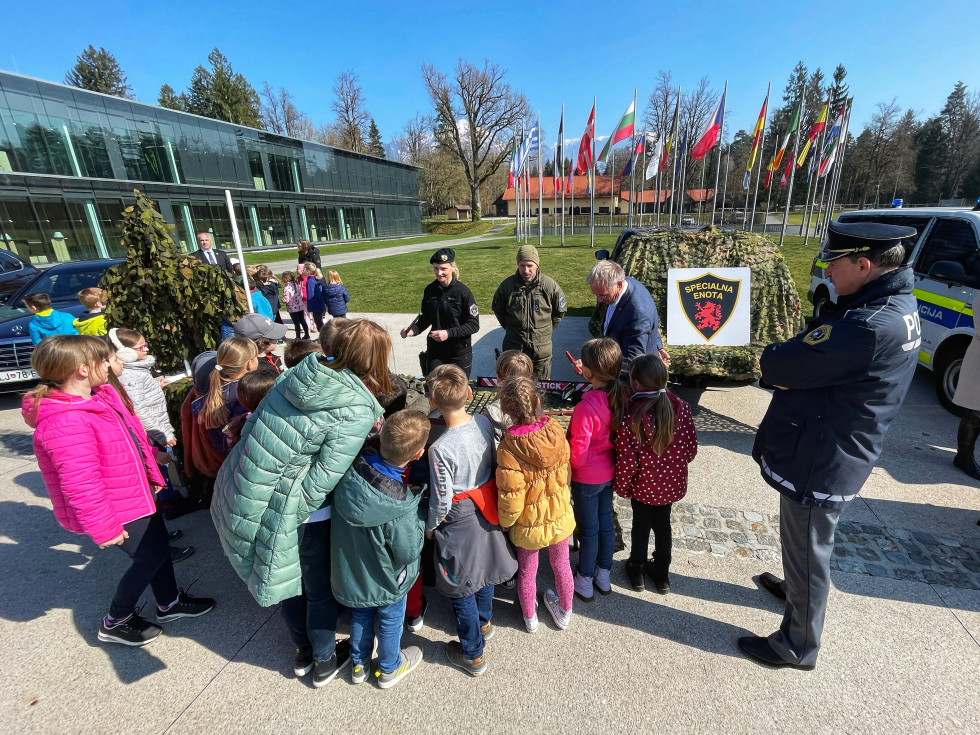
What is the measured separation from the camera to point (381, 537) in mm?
1933

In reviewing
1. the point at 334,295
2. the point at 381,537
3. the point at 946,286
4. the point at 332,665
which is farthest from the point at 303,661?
the point at 946,286

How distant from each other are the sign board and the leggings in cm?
657

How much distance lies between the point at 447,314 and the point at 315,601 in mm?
2720

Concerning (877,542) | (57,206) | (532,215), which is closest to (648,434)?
(877,542)

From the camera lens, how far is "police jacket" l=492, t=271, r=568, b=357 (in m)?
4.34

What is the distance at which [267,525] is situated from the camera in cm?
188

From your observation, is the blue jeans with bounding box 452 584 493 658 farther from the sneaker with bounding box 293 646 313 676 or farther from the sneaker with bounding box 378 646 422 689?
the sneaker with bounding box 293 646 313 676

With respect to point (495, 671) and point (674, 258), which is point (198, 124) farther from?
point (495, 671)

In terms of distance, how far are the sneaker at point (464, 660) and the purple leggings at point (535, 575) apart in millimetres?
341

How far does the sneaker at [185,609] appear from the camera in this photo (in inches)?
101

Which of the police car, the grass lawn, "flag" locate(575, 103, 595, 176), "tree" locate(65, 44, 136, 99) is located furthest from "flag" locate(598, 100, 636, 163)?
"tree" locate(65, 44, 136, 99)

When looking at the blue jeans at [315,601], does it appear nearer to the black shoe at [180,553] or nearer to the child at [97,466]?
the child at [97,466]

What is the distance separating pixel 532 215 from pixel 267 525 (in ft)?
227

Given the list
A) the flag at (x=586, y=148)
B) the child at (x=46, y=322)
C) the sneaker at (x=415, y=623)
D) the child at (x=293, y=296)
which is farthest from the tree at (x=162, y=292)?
the flag at (x=586, y=148)
